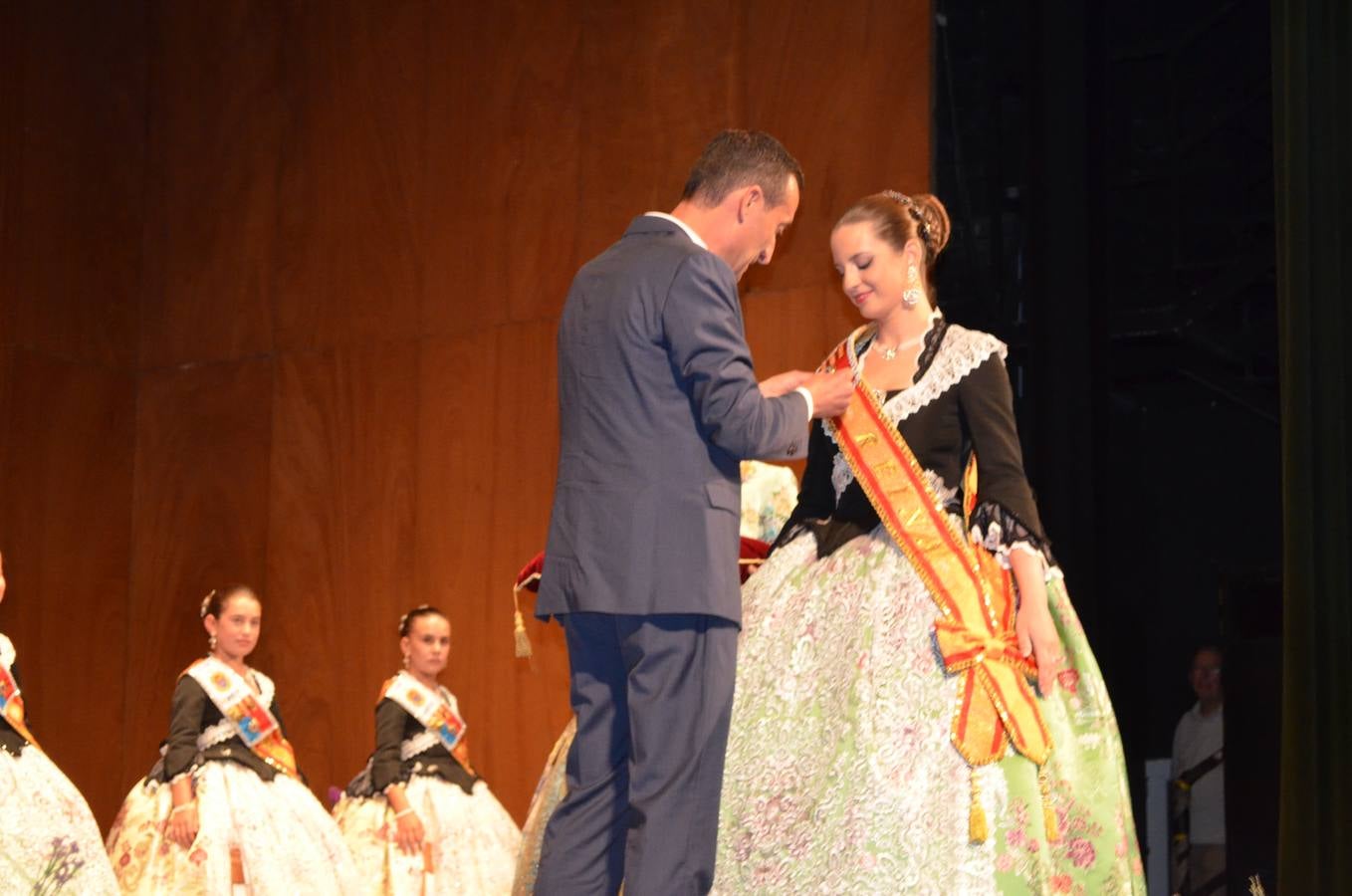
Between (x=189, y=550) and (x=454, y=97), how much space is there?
1.97 metres

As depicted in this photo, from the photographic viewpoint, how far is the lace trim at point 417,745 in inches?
214

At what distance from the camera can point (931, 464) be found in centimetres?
306

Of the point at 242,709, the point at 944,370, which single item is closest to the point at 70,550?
the point at 242,709

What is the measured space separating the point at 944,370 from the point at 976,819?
79cm

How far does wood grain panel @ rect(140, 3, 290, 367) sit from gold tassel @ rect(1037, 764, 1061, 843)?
176 inches

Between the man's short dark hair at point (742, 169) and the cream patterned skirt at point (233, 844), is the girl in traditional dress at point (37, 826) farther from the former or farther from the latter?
the man's short dark hair at point (742, 169)

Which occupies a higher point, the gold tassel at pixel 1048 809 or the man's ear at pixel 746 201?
the man's ear at pixel 746 201

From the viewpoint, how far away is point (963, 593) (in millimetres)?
2873

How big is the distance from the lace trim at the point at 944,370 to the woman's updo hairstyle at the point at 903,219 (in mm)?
187

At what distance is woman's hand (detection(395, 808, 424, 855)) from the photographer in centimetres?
523

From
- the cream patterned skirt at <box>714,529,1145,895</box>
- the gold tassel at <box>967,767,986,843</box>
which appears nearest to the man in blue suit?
the cream patterned skirt at <box>714,529,1145,895</box>

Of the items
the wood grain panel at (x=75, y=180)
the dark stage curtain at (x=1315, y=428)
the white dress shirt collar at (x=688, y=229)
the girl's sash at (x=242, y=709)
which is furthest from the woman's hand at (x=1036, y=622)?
the wood grain panel at (x=75, y=180)

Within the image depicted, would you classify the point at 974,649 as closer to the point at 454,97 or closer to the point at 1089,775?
the point at 1089,775

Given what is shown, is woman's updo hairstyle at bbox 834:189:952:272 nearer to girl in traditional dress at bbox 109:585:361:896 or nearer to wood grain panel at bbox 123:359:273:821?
girl in traditional dress at bbox 109:585:361:896
